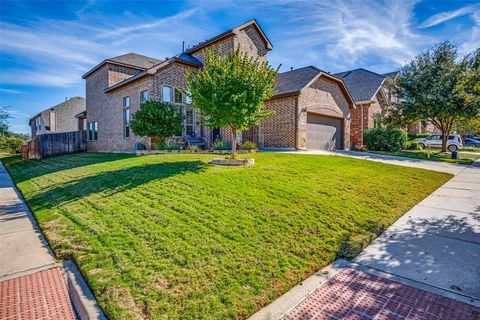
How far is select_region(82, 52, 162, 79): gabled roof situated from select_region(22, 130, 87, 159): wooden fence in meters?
5.92

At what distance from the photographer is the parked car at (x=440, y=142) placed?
79.0 ft

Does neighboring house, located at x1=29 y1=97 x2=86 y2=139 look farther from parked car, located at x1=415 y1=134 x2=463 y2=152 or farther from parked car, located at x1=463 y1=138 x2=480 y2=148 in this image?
parked car, located at x1=463 y1=138 x2=480 y2=148

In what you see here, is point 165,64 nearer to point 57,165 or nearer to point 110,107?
point 110,107

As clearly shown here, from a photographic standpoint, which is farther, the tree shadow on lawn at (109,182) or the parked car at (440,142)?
the parked car at (440,142)

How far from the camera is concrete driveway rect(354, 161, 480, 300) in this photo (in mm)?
3381

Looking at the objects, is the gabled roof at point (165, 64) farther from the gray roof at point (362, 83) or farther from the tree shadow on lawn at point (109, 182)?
Answer: the gray roof at point (362, 83)

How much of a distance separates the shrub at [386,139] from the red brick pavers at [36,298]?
23.5 m

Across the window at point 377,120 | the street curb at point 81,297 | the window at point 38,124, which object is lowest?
the street curb at point 81,297

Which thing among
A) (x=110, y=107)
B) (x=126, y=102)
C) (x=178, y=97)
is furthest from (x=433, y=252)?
(x=110, y=107)

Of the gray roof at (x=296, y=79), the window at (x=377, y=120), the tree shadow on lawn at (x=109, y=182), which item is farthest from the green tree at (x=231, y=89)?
the window at (x=377, y=120)

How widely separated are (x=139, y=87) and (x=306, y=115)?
10501mm

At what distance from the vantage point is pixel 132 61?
70.9ft

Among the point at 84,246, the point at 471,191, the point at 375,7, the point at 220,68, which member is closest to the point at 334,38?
the point at 375,7

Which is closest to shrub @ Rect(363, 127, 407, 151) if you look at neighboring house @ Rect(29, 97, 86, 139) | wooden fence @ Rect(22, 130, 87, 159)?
wooden fence @ Rect(22, 130, 87, 159)
